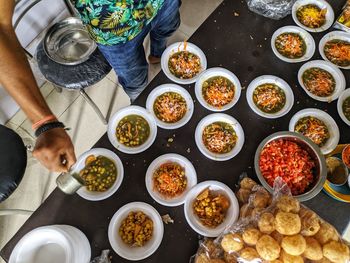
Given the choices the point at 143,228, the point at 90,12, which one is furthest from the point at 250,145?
the point at 90,12

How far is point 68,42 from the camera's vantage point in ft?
7.84

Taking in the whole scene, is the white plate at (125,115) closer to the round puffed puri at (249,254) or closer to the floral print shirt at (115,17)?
the floral print shirt at (115,17)

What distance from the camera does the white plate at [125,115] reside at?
1719mm

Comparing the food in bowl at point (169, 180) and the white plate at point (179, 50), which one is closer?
the food in bowl at point (169, 180)

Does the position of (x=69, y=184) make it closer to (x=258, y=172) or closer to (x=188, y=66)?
(x=258, y=172)

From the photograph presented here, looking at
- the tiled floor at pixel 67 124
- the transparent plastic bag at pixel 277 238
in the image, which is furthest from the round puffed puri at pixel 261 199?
the tiled floor at pixel 67 124

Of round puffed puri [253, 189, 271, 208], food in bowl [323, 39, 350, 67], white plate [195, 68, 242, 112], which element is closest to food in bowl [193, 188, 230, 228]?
round puffed puri [253, 189, 271, 208]

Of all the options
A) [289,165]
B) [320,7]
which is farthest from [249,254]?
[320,7]

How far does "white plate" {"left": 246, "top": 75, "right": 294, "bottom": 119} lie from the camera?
1.81 m

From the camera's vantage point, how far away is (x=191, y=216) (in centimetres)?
154

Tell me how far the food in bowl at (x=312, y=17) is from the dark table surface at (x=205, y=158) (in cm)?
8

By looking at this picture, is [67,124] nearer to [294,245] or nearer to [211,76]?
[211,76]

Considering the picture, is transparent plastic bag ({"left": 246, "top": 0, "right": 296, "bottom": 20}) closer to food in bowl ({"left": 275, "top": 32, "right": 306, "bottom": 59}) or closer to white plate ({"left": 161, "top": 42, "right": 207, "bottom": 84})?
food in bowl ({"left": 275, "top": 32, "right": 306, "bottom": 59})

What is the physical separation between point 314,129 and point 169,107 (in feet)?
2.70
